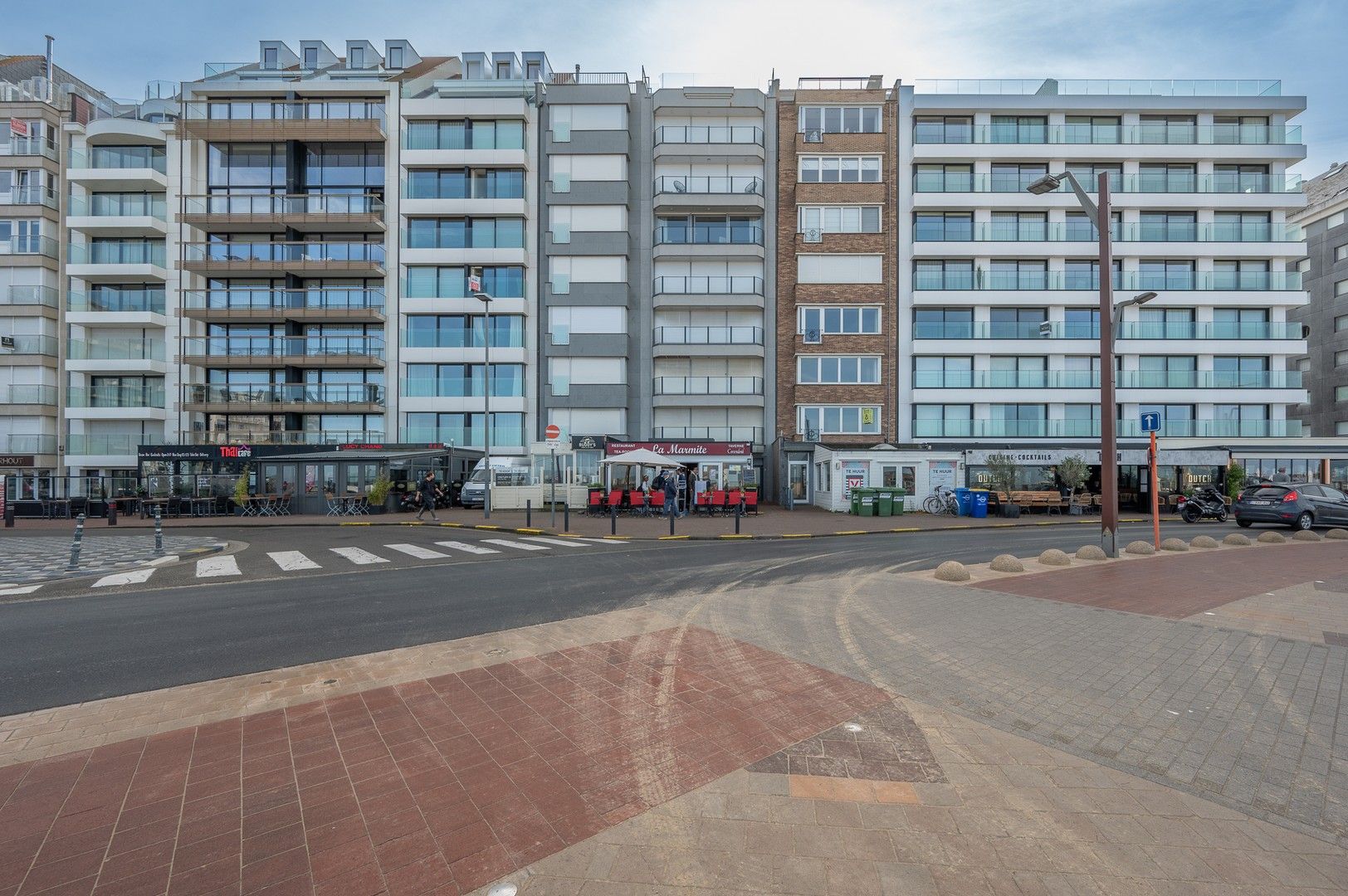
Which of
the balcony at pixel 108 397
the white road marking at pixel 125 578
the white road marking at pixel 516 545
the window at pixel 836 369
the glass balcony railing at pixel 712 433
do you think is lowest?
the white road marking at pixel 516 545

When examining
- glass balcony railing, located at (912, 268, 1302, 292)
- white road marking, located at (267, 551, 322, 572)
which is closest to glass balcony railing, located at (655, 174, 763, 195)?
glass balcony railing, located at (912, 268, 1302, 292)

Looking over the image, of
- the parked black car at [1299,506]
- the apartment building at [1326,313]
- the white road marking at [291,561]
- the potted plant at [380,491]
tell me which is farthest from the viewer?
the apartment building at [1326,313]

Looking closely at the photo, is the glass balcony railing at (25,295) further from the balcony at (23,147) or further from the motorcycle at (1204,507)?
the motorcycle at (1204,507)

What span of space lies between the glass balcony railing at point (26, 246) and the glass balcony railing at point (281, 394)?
10.9m

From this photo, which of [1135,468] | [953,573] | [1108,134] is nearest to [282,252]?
[953,573]

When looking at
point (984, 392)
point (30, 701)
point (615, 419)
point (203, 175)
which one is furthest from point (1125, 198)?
point (203, 175)

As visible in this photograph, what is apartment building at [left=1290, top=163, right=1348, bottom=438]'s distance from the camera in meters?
40.5

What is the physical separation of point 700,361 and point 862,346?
351 inches

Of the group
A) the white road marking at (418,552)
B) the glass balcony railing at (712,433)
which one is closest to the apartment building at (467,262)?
the glass balcony railing at (712,433)

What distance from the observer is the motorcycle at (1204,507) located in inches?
920

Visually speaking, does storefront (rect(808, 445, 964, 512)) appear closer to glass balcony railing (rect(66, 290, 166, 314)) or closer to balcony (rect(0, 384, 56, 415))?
glass balcony railing (rect(66, 290, 166, 314))

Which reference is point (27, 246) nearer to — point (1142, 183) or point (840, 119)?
point (840, 119)

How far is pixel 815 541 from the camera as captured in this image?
17.0 meters

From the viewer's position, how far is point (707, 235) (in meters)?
34.7
